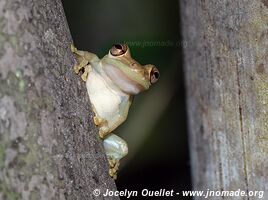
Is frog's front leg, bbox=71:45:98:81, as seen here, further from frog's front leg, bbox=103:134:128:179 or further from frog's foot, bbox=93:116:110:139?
frog's front leg, bbox=103:134:128:179

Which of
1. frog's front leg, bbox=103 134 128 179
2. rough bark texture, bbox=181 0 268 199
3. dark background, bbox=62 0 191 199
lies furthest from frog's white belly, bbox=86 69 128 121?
dark background, bbox=62 0 191 199

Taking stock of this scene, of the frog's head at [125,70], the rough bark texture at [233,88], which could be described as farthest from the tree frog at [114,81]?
the rough bark texture at [233,88]

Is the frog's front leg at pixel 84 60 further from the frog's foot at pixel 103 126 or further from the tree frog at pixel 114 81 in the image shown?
the frog's foot at pixel 103 126

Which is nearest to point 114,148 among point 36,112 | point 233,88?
point 233,88

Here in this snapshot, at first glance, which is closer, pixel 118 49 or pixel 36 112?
pixel 36 112

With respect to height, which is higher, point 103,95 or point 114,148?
point 103,95

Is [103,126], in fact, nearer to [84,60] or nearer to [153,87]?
[84,60]

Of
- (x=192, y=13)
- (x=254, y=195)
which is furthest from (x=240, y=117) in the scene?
(x=192, y=13)
